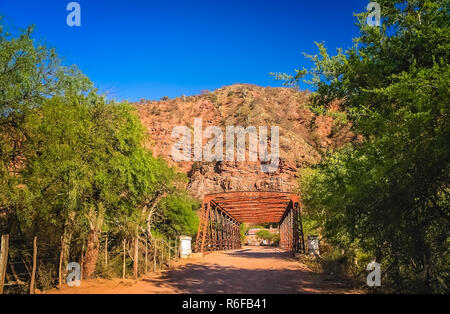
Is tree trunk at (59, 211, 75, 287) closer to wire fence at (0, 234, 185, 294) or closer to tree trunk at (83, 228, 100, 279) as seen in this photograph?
wire fence at (0, 234, 185, 294)

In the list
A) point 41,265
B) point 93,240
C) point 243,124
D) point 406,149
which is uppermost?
point 243,124

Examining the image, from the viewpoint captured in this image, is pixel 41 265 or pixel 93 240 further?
pixel 93 240

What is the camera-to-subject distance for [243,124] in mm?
84312

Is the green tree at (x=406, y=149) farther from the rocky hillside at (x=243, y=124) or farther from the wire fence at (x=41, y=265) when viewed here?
the rocky hillside at (x=243, y=124)

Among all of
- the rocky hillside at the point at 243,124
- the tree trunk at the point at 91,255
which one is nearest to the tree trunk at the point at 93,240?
the tree trunk at the point at 91,255

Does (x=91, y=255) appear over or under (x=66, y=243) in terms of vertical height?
under

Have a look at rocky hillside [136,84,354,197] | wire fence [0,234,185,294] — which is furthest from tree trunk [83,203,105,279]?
rocky hillside [136,84,354,197]

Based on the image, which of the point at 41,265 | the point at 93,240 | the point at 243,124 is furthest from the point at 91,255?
the point at 243,124

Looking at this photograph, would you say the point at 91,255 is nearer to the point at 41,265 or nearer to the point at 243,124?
the point at 41,265

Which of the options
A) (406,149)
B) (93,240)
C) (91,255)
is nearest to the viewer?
(406,149)

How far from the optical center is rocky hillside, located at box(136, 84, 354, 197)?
73500 mm
